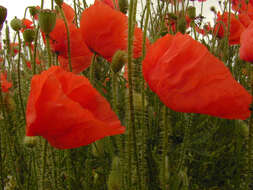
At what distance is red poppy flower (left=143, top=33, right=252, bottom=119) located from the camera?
0.39 meters

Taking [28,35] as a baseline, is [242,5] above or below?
above

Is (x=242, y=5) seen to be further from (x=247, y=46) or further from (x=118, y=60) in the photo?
(x=118, y=60)

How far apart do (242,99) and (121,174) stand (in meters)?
0.21

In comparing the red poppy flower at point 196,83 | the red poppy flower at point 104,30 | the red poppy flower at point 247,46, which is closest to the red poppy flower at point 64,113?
the red poppy flower at point 196,83

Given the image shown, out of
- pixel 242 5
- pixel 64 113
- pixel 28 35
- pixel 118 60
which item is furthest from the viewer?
pixel 242 5

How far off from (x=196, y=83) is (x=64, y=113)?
0.17 m

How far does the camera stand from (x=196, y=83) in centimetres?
40

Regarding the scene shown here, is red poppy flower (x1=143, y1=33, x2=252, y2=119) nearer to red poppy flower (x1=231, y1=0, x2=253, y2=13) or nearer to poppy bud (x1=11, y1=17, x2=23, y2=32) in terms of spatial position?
poppy bud (x1=11, y1=17, x2=23, y2=32)

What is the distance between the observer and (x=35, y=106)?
1.17 feet

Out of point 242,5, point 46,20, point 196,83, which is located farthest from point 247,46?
point 242,5

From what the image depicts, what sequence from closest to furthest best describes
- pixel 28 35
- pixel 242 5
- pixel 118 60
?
pixel 118 60
pixel 28 35
pixel 242 5

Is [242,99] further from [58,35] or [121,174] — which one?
[58,35]

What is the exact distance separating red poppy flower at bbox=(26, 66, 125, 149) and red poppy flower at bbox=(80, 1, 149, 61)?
0.19m

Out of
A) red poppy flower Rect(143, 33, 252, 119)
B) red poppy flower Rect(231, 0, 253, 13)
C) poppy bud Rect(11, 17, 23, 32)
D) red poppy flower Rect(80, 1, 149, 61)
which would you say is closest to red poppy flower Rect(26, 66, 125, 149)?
red poppy flower Rect(143, 33, 252, 119)
